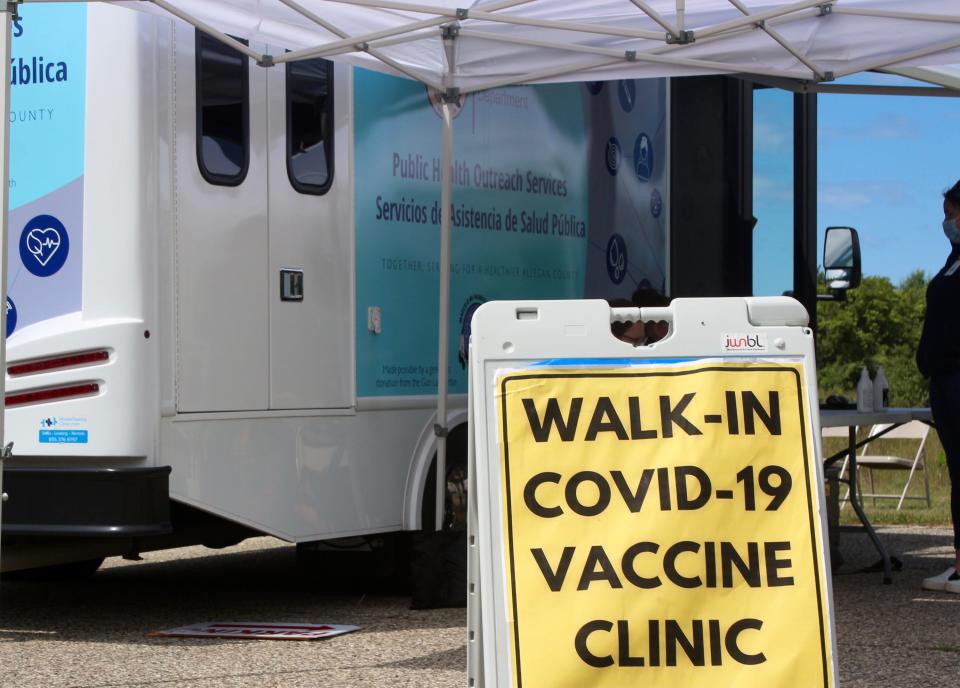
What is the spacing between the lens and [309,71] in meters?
6.72

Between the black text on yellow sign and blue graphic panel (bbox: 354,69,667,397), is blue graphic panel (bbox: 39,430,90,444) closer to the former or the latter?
blue graphic panel (bbox: 354,69,667,397)

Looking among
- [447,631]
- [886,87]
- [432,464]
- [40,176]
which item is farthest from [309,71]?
[886,87]

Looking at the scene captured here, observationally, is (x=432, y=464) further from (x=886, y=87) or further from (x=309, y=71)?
(x=886, y=87)

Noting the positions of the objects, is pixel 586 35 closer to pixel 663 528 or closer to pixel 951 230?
pixel 951 230

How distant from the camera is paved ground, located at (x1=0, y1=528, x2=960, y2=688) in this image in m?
5.39

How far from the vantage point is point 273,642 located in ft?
20.0

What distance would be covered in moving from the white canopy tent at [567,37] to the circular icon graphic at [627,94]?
160 centimetres

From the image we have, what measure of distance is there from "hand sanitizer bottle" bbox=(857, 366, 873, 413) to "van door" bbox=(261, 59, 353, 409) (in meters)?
2.95

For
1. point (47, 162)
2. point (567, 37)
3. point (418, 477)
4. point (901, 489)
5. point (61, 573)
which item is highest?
point (567, 37)

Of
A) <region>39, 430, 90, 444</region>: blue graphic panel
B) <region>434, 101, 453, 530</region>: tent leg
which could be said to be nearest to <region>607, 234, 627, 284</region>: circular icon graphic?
<region>434, 101, 453, 530</region>: tent leg

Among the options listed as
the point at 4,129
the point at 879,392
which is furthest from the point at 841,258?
the point at 4,129

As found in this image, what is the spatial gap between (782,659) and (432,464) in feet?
12.5

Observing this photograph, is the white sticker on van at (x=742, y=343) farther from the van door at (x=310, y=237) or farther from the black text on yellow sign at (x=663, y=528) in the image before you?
the van door at (x=310, y=237)

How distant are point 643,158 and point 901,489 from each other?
7.18m
